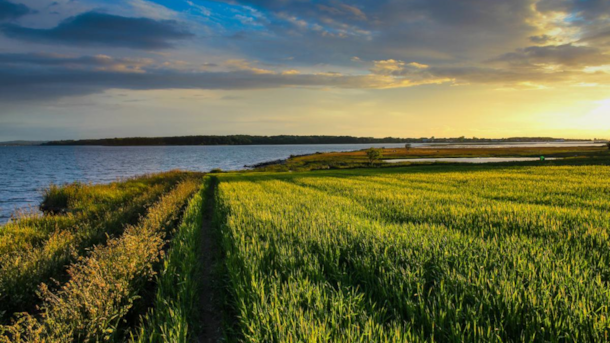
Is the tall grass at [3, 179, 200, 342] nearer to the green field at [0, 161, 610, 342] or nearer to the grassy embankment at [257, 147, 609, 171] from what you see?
the green field at [0, 161, 610, 342]

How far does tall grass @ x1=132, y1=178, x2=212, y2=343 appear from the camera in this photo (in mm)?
4410

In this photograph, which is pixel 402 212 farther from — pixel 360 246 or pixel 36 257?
pixel 36 257

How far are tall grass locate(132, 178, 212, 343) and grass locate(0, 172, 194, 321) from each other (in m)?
2.17

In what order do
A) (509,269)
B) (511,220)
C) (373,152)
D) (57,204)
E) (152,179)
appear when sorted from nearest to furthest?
(509,269), (511,220), (57,204), (152,179), (373,152)

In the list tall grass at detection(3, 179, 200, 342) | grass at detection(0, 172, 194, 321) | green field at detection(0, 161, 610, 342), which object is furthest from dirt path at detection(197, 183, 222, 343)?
grass at detection(0, 172, 194, 321)

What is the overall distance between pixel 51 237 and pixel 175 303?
9015mm

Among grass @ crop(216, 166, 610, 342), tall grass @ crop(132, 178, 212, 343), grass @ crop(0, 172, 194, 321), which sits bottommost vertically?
grass @ crop(0, 172, 194, 321)

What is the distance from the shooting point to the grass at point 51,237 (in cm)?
743

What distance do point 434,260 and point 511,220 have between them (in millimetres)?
5252

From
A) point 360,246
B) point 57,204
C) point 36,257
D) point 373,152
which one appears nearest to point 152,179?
point 57,204

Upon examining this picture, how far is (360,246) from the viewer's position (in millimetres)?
7227

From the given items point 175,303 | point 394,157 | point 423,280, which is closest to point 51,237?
point 175,303

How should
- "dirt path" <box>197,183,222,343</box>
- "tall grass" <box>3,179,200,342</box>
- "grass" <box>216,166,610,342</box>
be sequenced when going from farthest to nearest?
"dirt path" <box>197,183,222,343</box>, "tall grass" <box>3,179,200,342</box>, "grass" <box>216,166,610,342</box>

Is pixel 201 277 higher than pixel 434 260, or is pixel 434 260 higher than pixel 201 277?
pixel 434 260
